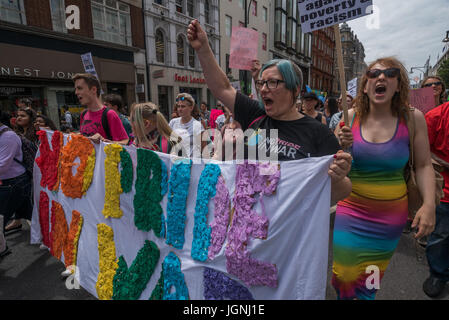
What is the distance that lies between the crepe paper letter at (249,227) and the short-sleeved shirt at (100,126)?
2010 mm

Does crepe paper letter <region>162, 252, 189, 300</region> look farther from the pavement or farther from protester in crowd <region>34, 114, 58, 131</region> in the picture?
protester in crowd <region>34, 114, 58, 131</region>

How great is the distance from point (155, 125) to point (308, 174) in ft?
6.43

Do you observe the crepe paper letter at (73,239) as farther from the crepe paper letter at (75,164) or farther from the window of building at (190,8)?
the window of building at (190,8)

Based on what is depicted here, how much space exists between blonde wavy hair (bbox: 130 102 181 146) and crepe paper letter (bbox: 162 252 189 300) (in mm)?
1349

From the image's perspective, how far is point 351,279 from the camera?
1.69 m

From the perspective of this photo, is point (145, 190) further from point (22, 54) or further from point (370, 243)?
point (22, 54)

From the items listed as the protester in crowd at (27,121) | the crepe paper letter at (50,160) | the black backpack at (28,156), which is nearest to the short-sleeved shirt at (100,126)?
the crepe paper letter at (50,160)

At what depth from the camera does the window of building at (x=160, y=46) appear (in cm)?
1701

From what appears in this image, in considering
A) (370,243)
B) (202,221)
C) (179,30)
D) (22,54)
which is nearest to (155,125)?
(202,221)

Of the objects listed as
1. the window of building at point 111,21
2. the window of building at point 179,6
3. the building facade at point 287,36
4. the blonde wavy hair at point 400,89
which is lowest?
the blonde wavy hair at point 400,89

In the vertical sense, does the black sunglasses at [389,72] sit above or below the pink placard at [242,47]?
below

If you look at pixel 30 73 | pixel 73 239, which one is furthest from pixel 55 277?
pixel 30 73

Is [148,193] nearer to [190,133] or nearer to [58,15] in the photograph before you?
[190,133]
